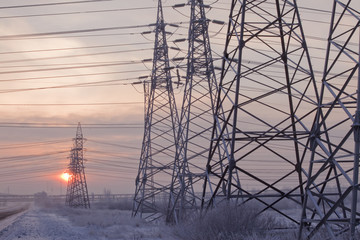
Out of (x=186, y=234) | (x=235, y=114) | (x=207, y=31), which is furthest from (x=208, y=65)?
(x=186, y=234)

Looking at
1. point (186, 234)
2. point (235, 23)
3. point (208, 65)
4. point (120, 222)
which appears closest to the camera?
point (186, 234)

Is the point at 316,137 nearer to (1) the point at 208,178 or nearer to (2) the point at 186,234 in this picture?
(2) the point at 186,234

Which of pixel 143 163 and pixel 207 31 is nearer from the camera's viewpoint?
pixel 207 31

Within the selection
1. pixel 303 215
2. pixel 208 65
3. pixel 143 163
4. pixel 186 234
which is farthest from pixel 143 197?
pixel 303 215

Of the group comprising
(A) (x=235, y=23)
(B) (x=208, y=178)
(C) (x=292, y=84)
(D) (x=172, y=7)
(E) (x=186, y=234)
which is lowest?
(E) (x=186, y=234)

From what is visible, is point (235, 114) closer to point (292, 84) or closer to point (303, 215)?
point (292, 84)

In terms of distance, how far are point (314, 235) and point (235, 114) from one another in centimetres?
577

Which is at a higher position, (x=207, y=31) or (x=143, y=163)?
(x=207, y=31)

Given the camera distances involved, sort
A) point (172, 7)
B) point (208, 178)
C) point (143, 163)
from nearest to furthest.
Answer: point (208, 178), point (172, 7), point (143, 163)

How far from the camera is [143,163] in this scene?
124 ft

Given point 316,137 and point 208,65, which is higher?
point 208,65

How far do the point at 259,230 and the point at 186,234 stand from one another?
8.99ft

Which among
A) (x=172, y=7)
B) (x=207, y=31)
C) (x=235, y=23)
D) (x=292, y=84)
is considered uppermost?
(x=172, y=7)

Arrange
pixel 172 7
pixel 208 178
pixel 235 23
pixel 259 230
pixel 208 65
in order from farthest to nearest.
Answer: pixel 172 7 < pixel 208 65 < pixel 208 178 < pixel 235 23 < pixel 259 230
